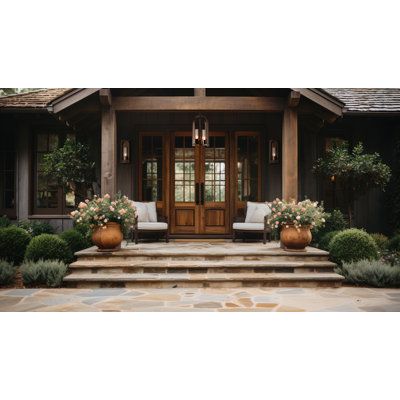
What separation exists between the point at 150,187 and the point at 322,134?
452cm

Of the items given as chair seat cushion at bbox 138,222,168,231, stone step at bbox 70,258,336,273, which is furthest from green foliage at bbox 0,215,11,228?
stone step at bbox 70,258,336,273

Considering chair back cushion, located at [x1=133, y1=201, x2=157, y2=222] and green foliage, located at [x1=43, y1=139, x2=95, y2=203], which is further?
green foliage, located at [x1=43, y1=139, x2=95, y2=203]

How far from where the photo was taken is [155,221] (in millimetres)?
9078

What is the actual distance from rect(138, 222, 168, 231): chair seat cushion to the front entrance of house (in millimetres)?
1044

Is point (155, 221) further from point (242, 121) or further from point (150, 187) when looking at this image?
point (242, 121)

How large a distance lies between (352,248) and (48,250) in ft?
17.0

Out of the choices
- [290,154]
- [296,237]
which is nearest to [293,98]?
[290,154]

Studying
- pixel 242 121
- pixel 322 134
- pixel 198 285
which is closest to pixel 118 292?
pixel 198 285

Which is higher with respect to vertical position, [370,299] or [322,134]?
[322,134]

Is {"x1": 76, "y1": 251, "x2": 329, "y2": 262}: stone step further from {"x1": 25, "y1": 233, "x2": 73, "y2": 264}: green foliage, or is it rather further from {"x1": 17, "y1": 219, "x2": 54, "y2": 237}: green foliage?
{"x1": 17, "y1": 219, "x2": 54, "y2": 237}: green foliage

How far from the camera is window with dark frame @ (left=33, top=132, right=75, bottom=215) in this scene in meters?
10.2

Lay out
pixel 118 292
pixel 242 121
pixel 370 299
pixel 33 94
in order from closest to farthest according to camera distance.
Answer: pixel 370 299 < pixel 118 292 < pixel 242 121 < pixel 33 94

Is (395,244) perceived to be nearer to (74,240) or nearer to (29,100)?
(74,240)

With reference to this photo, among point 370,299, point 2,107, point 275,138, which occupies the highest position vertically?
point 2,107
